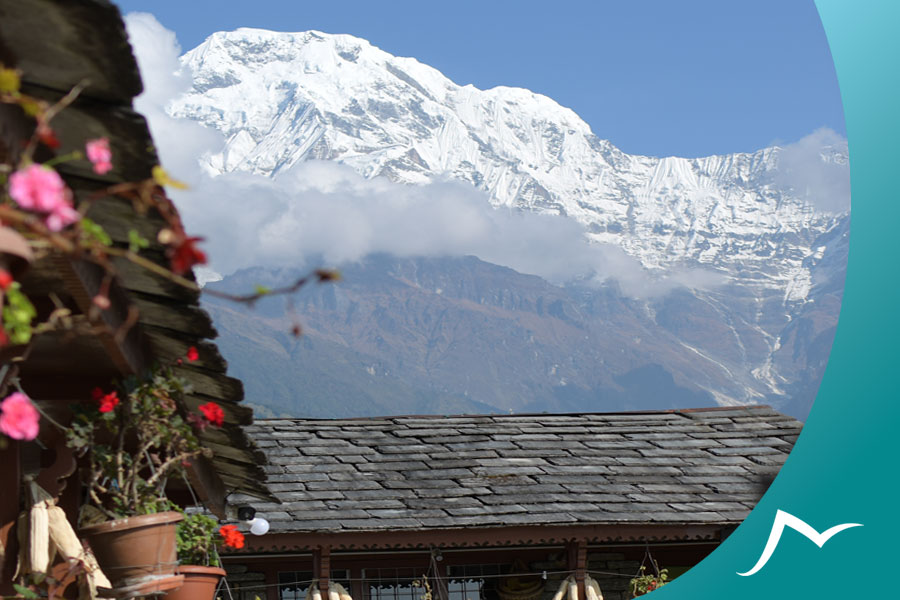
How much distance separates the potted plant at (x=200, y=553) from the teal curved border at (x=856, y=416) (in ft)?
20.6

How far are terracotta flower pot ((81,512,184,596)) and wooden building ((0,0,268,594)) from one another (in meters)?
0.45

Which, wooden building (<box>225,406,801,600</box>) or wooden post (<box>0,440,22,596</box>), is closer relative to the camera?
wooden post (<box>0,440,22,596</box>)

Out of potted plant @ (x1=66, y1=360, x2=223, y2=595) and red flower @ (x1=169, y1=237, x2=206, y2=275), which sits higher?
potted plant @ (x1=66, y1=360, x2=223, y2=595)

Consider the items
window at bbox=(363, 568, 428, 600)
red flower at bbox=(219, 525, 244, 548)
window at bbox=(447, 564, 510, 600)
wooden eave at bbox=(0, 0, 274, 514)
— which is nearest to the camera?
wooden eave at bbox=(0, 0, 274, 514)

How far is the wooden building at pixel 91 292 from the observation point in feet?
8.32

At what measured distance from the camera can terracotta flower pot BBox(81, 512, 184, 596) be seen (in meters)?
4.51

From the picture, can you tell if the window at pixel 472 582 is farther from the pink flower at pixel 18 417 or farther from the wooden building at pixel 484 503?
the pink flower at pixel 18 417

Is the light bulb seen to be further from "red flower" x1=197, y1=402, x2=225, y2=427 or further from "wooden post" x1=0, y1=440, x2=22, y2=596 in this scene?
"wooden post" x1=0, y1=440, x2=22, y2=596

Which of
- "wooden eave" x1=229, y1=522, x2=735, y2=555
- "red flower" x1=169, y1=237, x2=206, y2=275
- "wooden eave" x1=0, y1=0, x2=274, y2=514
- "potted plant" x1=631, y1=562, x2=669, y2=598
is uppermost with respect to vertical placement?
"wooden eave" x1=229, y1=522, x2=735, y2=555

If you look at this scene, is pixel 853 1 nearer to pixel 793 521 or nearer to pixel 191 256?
pixel 793 521

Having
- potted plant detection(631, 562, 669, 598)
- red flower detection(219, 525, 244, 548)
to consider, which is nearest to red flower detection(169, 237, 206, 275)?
red flower detection(219, 525, 244, 548)

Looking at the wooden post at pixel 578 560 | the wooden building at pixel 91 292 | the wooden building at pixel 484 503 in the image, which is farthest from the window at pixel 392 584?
the wooden building at pixel 91 292

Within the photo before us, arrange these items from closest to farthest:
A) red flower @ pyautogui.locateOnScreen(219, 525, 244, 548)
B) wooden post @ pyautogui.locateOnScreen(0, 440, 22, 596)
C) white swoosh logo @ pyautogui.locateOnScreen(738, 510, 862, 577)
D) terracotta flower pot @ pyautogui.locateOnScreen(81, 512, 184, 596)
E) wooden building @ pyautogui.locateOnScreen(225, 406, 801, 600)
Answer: terracotta flower pot @ pyautogui.locateOnScreen(81, 512, 184, 596) < wooden post @ pyautogui.locateOnScreen(0, 440, 22, 596) < red flower @ pyautogui.locateOnScreen(219, 525, 244, 548) < wooden building @ pyautogui.locateOnScreen(225, 406, 801, 600) < white swoosh logo @ pyautogui.locateOnScreen(738, 510, 862, 577)

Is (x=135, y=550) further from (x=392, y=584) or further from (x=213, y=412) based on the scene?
(x=392, y=584)
